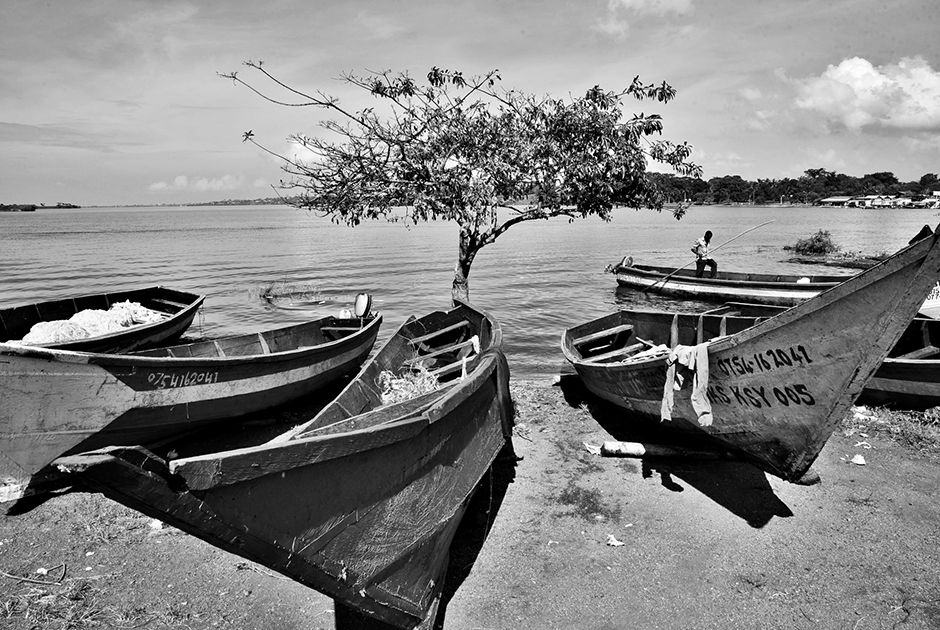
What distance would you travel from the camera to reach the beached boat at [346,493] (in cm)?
268

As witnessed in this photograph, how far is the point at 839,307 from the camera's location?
4957mm

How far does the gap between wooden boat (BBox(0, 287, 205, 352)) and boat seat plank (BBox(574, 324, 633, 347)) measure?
838 cm

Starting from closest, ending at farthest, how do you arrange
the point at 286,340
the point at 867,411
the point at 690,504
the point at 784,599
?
the point at 784,599 < the point at 690,504 < the point at 867,411 < the point at 286,340

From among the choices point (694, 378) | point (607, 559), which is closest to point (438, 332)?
point (694, 378)

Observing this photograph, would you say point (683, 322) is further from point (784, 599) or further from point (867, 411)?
point (784, 599)

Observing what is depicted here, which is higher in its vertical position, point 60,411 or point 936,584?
point 60,411

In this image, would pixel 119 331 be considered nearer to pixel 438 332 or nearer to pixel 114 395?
pixel 114 395

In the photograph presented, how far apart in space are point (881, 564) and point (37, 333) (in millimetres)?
12412

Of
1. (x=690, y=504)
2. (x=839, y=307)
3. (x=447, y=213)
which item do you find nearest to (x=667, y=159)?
(x=447, y=213)

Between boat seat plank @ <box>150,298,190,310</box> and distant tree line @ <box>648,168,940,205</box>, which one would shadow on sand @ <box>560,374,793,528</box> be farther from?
distant tree line @ <box>648,168,940,205</box>

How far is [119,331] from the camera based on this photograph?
10.1 m

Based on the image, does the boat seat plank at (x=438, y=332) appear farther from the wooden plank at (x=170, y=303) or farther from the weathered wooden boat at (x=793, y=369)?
the wooden plank at (x=170, y=303)

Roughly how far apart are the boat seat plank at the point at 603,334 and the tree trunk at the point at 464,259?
94.1 inches

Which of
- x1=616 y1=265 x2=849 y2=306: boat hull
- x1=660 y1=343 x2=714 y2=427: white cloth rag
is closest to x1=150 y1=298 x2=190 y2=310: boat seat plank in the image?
x1=660 y1=343 x2=714 y2=427: white cloth rag
